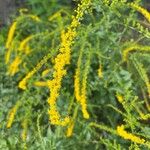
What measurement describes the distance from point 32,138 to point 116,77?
1.88ft

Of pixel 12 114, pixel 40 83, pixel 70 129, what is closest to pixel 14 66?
pixel 40 83

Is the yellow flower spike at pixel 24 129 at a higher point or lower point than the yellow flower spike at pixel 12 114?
lower

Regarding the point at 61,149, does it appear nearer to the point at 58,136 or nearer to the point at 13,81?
the point at 58,136

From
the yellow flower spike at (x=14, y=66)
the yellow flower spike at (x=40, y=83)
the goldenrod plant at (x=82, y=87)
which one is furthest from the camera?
the yellow flower spike at (x=14, y=66)

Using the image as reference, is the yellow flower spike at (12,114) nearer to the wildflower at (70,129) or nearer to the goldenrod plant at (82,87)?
the goldenrod plant at (82,87)

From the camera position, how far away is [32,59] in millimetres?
3215

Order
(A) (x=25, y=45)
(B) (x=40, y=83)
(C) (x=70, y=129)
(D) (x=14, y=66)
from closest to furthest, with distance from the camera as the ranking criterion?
1. (C) (x=70, y=129)
2. (B) (x=40, y=83)
3. (D) (x=14, y=66)
4. (A) (x=25, y=45)

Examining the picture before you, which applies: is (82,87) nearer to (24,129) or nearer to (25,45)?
(24,129)

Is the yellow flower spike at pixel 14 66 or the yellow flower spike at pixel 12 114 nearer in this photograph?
the yellow flower spike at pixel 12 114

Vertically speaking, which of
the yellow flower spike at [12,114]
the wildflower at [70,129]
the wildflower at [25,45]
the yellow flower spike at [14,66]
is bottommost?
the wildflower at [70,129]

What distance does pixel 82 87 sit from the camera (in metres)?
2.75

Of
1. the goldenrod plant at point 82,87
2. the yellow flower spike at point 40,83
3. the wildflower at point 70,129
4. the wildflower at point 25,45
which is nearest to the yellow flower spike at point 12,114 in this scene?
the goldenrod plant at point 82,87

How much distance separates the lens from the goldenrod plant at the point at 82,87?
269cm

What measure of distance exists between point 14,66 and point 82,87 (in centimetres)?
55
